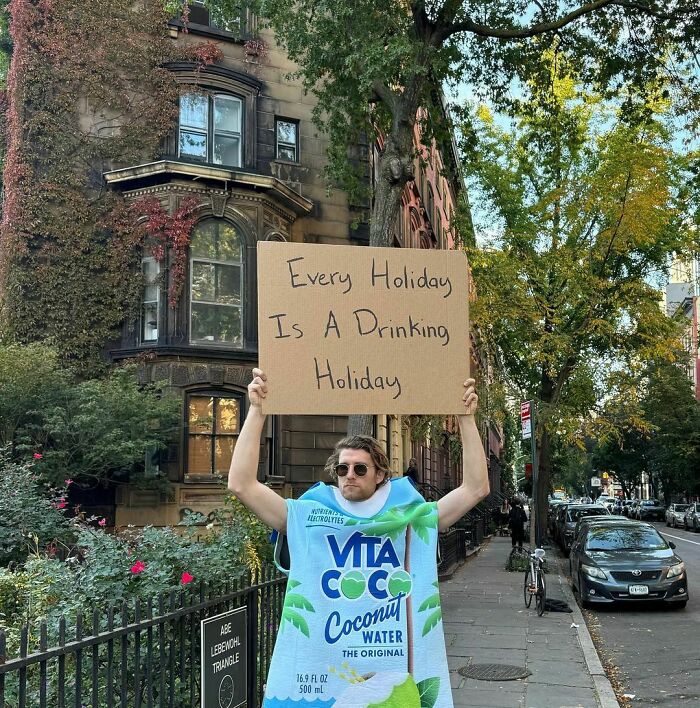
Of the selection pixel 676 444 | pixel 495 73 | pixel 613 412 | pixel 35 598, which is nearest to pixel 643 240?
pixel 613 412

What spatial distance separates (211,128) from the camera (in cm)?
1986

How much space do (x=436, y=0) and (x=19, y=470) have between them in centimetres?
962

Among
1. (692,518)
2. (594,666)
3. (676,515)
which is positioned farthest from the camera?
(676,515)

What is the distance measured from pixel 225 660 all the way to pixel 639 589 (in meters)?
11.2

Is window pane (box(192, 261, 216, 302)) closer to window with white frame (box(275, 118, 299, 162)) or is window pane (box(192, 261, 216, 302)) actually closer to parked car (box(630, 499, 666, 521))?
window with white frame (box(275, 118, 299, 162))

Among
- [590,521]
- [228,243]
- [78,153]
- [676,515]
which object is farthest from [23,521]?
[676,515]

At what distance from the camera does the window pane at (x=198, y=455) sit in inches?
721

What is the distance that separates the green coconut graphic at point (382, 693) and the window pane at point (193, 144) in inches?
700

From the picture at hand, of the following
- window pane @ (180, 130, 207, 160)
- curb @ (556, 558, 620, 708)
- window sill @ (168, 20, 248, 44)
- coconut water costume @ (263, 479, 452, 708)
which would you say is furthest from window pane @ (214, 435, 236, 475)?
coconut water costume @ (263, 479, 452, 708)

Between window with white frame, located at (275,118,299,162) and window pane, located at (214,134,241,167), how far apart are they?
3.52ft

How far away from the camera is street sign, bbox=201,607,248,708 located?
452cm

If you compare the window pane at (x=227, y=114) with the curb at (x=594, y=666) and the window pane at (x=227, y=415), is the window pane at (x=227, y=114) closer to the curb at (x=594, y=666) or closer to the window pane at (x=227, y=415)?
the window pane at (x=227, y=415)

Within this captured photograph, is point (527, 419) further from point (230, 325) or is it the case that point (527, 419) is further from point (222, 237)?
point (222, 237)

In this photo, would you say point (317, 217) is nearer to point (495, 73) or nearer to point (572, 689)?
point (495, 73)
